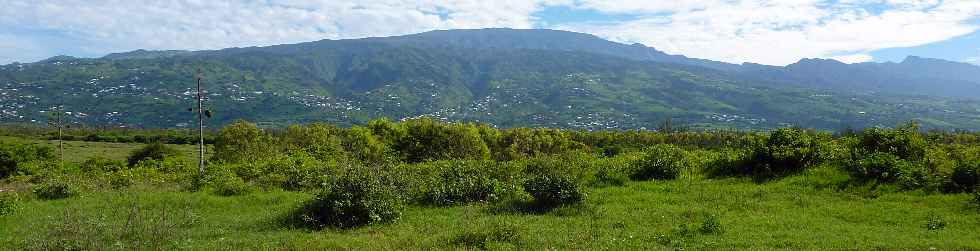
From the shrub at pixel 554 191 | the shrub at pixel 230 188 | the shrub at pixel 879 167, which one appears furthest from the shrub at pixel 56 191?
the shrub at pixel 879 167

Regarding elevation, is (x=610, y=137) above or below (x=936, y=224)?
below

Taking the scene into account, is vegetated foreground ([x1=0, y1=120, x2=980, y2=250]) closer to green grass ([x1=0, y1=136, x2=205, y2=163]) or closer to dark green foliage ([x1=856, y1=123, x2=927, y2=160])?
dark green foliage ([x1=856, y1=123, x2=927, y2=160])

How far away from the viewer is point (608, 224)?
14.0 meters

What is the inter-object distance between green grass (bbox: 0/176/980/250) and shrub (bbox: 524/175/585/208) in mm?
417

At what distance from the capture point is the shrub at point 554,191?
16000 mm

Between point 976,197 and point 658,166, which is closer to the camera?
point 976,197

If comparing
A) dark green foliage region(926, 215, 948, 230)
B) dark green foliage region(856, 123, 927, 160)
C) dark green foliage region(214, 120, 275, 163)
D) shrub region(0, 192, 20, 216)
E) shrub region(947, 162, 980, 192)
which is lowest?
dark green foliage region(214, 120, 275, 163)

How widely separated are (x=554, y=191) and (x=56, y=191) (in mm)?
17872

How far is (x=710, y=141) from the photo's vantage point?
87.1 m

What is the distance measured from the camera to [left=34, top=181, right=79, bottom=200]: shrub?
2059 cm

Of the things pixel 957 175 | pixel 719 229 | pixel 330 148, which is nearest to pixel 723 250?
pixel 719 229

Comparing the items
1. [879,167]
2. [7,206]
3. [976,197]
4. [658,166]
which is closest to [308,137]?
[7,206]

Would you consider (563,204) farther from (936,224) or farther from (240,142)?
(240,142)

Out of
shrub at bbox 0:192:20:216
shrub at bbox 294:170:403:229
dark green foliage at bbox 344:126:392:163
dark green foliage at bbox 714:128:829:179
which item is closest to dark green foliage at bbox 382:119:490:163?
dark green foliage at bbox 344:126:392:163
